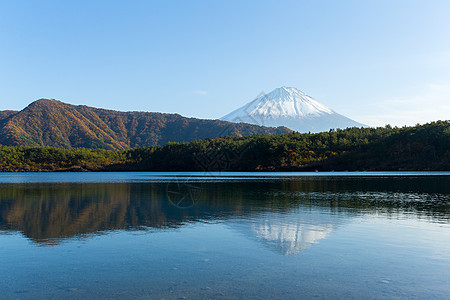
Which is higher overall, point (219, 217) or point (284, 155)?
point (284, 155)

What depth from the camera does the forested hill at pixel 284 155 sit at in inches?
5098

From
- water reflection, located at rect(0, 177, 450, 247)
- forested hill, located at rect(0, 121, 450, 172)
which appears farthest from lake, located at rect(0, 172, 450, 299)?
forested hill, located at rect(0, 121, 450, 172)

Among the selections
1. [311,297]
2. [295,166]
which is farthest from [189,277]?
[295,166]

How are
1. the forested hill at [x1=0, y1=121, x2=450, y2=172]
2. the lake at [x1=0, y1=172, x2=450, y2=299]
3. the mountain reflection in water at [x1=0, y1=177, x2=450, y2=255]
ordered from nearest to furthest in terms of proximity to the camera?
the lake at [x1=0, y1=172, x2=450, y2=299] → the mountain reflection in water at [x1=0, y1=177, x2=450, y2=255] → the forested hill at [x1=0, y1=121, x2=450, y2=172]

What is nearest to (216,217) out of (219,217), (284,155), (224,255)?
(219,217)

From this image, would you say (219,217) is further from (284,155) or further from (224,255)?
(284,155)

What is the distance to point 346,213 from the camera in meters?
22.9

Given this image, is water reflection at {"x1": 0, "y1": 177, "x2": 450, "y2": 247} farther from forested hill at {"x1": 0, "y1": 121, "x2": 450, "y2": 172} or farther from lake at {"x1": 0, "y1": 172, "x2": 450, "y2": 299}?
forested hill at {"x1": 0, "y1": 121, "x2": 450, "y2": 172}

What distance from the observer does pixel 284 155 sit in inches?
5758

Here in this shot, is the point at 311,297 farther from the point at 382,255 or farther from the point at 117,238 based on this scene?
the point at 117,238

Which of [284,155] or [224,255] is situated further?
[284,155]

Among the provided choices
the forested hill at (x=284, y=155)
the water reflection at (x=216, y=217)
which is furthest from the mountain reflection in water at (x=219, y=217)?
the forested hill at (x=284, y=155)

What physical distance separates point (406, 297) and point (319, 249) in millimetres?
4878

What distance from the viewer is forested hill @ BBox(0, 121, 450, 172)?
12950cm
